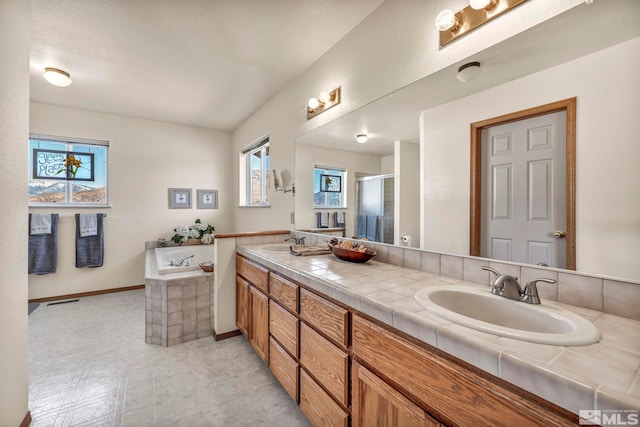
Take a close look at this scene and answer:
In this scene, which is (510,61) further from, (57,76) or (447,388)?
(57,76)

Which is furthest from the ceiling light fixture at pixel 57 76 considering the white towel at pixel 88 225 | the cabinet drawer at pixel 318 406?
the cabinet drawer at pixel 318 406

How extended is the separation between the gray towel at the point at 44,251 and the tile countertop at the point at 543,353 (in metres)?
4.19

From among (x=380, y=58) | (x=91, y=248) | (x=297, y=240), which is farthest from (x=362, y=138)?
(x=91, y=248)

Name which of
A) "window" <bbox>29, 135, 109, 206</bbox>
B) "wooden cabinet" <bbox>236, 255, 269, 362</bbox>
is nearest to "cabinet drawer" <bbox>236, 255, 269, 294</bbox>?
"wooden cabinet" <bbox>236, 255, 269, 362</bbox>

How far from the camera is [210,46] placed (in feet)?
7.18

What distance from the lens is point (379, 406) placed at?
0.93m

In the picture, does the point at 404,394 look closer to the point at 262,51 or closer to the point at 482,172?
the point at 482,172

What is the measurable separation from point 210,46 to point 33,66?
5.93ft

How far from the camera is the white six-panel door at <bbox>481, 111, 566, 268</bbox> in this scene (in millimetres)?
956

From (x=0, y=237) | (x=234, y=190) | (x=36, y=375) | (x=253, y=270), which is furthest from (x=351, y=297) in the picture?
(x=234, y=190)

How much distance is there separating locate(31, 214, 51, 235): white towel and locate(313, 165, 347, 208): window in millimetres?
3531

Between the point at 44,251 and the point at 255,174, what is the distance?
2833 millimetres

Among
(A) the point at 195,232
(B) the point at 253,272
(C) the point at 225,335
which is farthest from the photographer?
(A) the point at 195,232

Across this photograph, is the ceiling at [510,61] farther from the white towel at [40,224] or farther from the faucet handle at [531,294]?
the white towel at [40,224]
